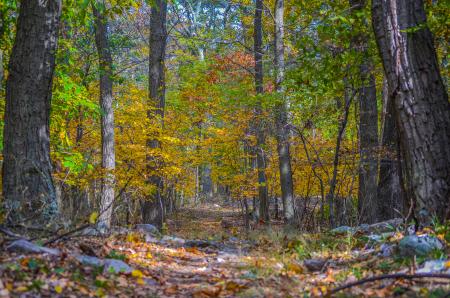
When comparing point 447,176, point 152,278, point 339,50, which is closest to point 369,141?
point 339,50

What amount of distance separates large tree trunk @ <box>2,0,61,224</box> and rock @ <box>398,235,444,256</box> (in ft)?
12.7

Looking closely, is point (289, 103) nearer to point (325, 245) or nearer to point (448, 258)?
point (325, 245)

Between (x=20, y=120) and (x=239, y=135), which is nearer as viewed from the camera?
(x=20, y=120)

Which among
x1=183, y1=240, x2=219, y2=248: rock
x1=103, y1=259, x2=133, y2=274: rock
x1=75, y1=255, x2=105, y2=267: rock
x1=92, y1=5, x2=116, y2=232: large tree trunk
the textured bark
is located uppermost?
x1=92, y1=5, x2=116, y2=232: large tree trunk

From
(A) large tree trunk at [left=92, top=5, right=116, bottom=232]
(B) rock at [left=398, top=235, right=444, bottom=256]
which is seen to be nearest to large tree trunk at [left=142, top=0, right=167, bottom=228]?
(A) large tree trunk at [left=92, top=5, right=116, bottom=232]

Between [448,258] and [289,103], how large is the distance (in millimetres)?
9018

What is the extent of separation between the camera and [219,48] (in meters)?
14.9

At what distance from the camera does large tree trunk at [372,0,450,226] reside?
5.18 meters

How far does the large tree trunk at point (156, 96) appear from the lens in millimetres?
13172

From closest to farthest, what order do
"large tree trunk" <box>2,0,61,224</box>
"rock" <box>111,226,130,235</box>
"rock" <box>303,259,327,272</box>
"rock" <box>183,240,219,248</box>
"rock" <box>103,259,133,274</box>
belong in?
"rock" <box>103,259,133,274</box>, "rock" <box>303,259,327,272</box>, "large tree trunk" <box>2,0,61,224</box>, "rock" <box>111,226,130,235</box>, "rock" <box>183,240,219,248</box>


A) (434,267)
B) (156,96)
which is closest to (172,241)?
(434,267)

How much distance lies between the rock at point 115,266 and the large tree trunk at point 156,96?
338 inches

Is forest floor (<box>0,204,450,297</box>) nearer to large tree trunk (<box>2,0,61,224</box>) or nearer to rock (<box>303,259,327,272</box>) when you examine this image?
rock (<box>303,259,327,272</box>)

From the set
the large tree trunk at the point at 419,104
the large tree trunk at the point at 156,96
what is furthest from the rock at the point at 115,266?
the large tree trunk at the point at 156,96
